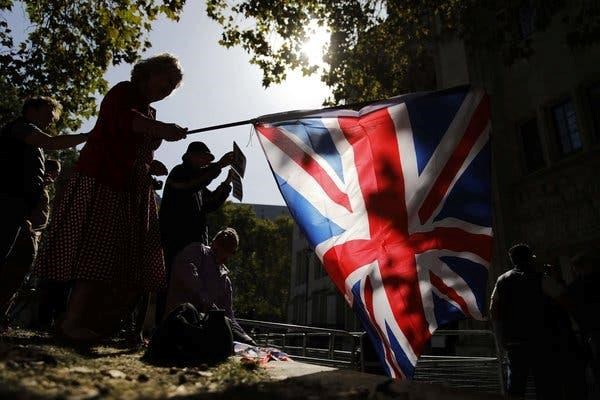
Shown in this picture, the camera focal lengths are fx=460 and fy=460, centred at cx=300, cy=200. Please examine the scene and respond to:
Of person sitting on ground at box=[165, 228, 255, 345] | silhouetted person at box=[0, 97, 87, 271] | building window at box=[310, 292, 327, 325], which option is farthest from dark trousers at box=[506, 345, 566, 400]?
building window at box=[310, 292, 327, 325]

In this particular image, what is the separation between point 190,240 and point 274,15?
21.7 ft

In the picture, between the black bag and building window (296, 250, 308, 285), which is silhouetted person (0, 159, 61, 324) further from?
building window (296, 250, 308, 285)

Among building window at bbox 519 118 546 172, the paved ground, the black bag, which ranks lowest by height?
the paved ground

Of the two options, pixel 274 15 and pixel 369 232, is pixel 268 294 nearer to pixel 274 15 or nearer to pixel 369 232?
pixel 274 15

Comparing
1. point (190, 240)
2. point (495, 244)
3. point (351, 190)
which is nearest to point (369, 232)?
point (351, 190)

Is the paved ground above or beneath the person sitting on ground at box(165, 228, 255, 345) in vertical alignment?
beneath

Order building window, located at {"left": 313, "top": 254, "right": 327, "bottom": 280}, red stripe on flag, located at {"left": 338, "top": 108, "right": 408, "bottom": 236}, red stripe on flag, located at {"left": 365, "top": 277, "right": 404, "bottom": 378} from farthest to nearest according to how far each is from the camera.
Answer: building window, located at {"left": 313, "top": 254, "right": 327, "bottom": 280}, red stripe on flag, located at {"left": 338, "top": 108, "right": 408, "bottom": 236}, red stripe on flag, located at {"left": 365, "top": 277, "right": 404, "bottom": 378}

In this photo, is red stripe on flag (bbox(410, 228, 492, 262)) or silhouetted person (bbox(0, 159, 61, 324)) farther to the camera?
silhouetted person (bbox(0, 159, 61, 324))

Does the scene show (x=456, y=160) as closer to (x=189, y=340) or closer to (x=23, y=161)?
(x=189, y=340)

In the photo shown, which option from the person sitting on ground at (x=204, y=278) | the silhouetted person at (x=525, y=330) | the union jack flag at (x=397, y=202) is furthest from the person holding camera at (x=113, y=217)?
the silhouetted person at (x=525, y=330)

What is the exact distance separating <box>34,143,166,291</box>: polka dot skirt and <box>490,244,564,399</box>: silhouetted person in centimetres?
349

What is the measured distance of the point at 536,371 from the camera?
454cm

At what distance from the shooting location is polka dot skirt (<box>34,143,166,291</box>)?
3.08 metres

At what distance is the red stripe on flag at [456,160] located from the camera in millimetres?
3988
